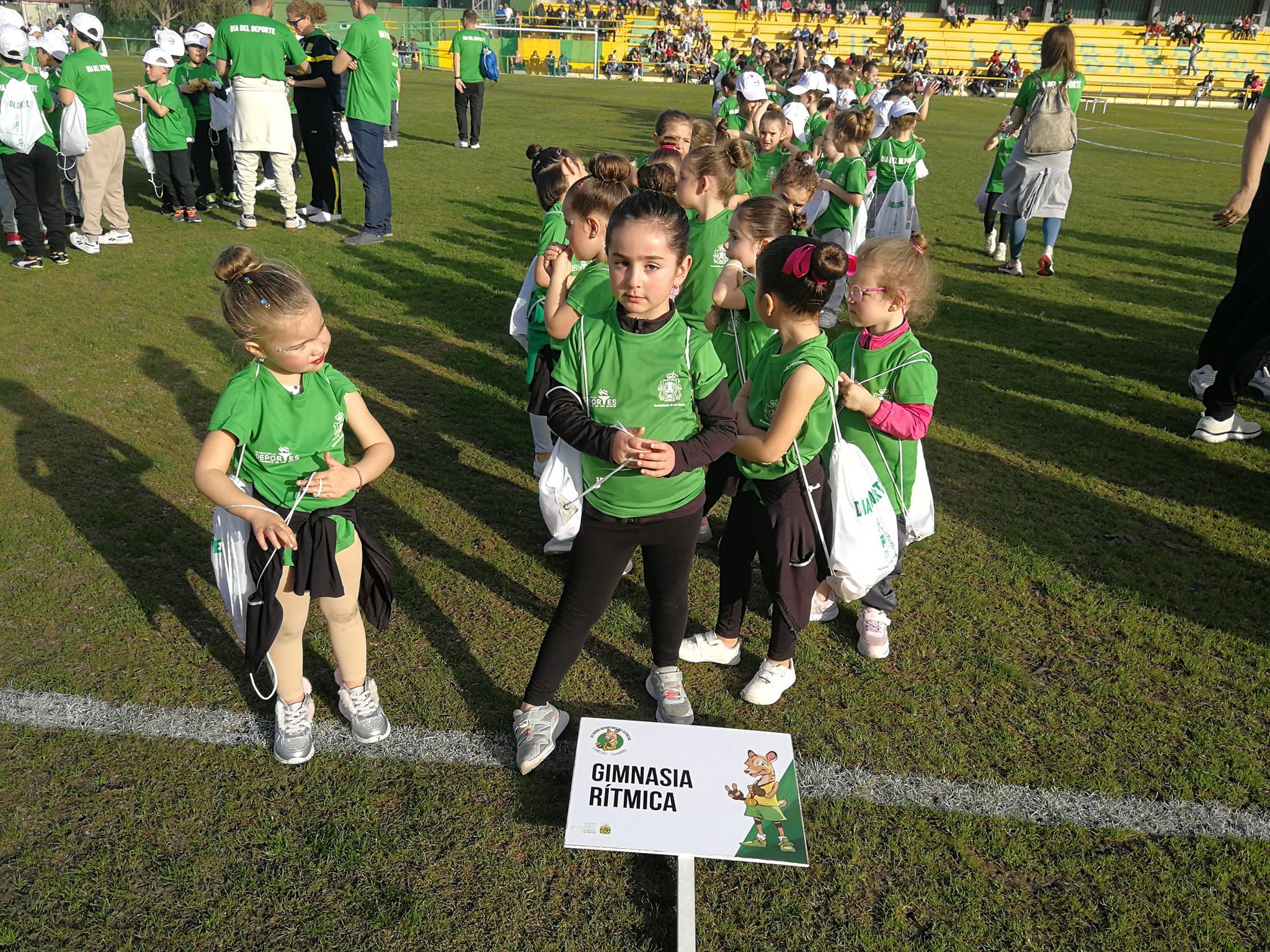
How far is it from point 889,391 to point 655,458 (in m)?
1.25

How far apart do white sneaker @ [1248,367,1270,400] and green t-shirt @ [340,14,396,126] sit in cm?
798

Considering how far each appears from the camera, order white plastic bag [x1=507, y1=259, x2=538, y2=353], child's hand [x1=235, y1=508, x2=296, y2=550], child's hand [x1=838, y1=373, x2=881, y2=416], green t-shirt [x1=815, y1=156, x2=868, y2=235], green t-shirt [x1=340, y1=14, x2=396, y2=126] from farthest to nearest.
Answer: green t-shirt [x1=340, y1=14, x2=396, y2=126]
green t-shirt [x1=815, y1=156, x2=868, y2=235]
white plastic bag [x1=507, y1=259, x2=538, y2=353]
child's hand [x1=838, y1=373, x2=881, y2=416]
child's hand [x1=235, y1=508, x2=296, y2=550]

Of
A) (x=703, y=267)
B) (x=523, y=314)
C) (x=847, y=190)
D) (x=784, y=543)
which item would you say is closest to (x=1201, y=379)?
(x=847, y=190)

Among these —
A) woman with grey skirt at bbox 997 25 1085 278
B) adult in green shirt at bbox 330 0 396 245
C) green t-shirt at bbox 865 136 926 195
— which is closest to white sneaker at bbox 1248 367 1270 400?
woman with grey skirt at bbox 997 25 1085 278

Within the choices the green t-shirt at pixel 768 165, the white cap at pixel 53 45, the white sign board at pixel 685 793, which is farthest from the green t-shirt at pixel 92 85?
the white sign board at pixel 685 793

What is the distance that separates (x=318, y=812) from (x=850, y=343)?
2.50 m

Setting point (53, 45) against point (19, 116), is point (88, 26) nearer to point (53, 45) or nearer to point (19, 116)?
point (53, 45)

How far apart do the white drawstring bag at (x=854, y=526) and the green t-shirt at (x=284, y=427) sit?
1549 mm

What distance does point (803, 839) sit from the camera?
247cm

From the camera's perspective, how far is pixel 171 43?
9680 mm

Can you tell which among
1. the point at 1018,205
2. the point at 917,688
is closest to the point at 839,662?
the point at 917,688

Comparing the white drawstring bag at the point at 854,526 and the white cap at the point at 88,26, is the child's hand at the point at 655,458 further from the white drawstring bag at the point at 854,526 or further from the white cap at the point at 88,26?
the white cap at the point at 88,26

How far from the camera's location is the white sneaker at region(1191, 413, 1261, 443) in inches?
217

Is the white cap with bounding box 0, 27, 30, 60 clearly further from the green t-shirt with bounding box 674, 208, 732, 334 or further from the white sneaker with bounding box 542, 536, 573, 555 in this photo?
the white sneaker with bounding box 542, 536, 573, 555
